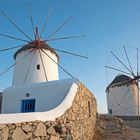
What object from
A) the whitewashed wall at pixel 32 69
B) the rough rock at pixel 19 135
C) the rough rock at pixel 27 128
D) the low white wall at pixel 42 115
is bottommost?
the rough rock at pixel 19 135

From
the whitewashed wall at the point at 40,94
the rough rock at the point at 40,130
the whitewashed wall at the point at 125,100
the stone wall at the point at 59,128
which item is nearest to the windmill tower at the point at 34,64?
the whitewashed wall at the point at 40,94

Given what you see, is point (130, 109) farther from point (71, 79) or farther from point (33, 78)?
point (71, 79)

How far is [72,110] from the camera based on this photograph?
8578 millimetres

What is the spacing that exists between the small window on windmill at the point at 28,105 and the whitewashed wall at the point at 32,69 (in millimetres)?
4078

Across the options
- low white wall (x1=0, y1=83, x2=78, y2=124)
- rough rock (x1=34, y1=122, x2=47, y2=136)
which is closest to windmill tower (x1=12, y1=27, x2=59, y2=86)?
low white wall (x1=0, y1=83, x2=78, y2=124)

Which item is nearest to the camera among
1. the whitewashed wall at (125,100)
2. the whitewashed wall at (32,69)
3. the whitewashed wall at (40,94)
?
the whitewashed wall at (40,94)

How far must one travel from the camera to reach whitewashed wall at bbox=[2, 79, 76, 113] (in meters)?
9.89

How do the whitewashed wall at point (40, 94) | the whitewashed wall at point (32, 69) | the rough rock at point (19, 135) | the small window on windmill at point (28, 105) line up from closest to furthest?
the rough rock at point (19, 135) → the whitewashed wall at point (40, 94) → the small window on windmill at point (28, 105) → the whitewashed wall at point (32, 69)

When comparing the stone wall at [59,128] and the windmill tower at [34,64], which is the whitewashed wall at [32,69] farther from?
the stone wall at [59,128]

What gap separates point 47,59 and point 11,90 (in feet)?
16.0

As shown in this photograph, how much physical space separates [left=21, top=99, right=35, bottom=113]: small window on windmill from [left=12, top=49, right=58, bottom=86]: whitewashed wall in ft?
13.4

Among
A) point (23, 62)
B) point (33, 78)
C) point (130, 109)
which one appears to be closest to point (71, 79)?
point (33, 78)

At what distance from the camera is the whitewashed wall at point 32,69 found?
15023 millimetres

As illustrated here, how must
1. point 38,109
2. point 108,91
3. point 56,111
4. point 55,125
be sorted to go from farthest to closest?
point 108,91 → point 38,109 → point 56,111 → point 55,125
